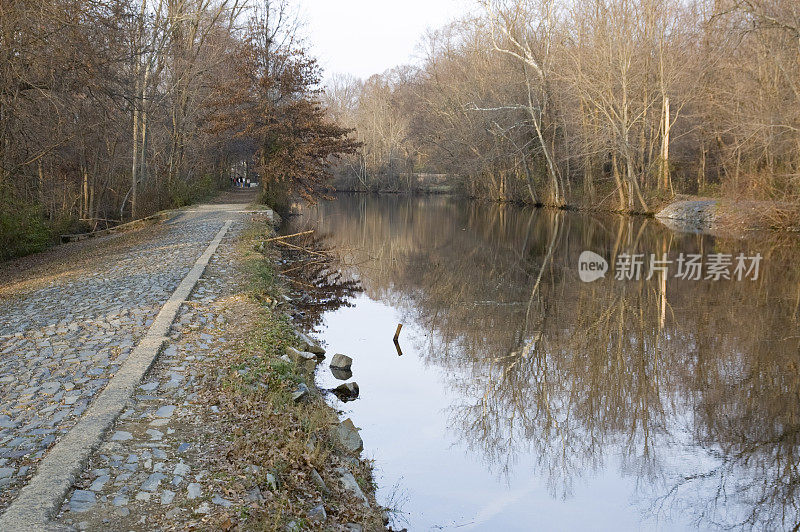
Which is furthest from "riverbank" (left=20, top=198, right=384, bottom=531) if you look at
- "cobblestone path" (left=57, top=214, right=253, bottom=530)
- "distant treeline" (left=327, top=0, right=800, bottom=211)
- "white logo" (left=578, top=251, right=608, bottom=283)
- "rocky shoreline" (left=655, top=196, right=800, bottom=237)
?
"rocky shoreline" (left=655, top=196, right=800, bottom=237)

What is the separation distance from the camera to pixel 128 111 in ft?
54.3

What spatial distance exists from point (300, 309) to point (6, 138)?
279 inches

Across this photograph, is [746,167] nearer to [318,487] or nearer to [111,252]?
[111,252]

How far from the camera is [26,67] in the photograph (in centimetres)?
1273

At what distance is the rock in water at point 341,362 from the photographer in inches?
402

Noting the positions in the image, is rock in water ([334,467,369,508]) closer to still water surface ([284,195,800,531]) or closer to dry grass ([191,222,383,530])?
dry grass ([191,222,383,530])

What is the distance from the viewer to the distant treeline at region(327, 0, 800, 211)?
24719mm

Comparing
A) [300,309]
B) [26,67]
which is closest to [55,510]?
[300,309]

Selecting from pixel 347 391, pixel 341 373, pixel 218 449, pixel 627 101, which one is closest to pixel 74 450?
pixel 218 449

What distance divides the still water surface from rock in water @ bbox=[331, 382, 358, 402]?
0.63 ft

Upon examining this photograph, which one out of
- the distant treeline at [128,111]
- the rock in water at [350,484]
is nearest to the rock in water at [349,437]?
the rock in water at [350,484]

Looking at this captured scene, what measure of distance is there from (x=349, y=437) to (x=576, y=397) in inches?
132

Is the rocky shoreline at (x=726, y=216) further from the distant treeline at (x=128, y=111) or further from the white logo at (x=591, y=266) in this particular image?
the distant treeline at (x=128, y=111)

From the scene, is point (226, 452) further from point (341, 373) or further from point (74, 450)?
point (341, 373)
